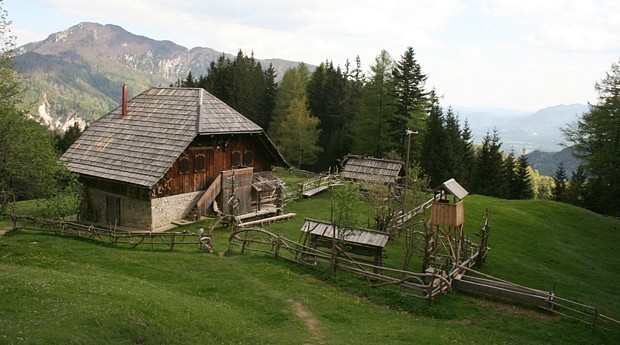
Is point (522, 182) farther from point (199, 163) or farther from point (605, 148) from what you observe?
point (199, 163)

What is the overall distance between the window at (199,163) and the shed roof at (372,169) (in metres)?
12.9

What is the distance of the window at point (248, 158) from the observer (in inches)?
1274

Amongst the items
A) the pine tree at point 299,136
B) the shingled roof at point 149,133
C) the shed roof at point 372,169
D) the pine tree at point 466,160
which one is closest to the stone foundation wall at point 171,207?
the shingled roof at point 149,133

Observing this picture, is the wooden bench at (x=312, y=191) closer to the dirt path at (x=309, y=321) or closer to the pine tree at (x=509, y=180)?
the dirt path at (x=309, y=321)

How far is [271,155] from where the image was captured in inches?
1347

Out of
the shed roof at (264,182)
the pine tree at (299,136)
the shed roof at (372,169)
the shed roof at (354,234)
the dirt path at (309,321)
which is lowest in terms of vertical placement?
the dirt path at (309,321)

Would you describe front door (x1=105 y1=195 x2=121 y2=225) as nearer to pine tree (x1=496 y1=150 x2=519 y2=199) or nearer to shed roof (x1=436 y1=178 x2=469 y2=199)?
shed roof (x1=436 y1=178 x2=469 y2=199)

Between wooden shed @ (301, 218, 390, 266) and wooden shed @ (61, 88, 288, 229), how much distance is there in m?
9.74

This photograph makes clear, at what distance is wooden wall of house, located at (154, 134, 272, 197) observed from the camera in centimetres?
2780

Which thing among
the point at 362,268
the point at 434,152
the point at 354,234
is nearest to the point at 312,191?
the point at 434,152

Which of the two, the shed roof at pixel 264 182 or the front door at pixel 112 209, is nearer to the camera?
the front door at pixel 112 209

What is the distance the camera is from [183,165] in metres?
28.2

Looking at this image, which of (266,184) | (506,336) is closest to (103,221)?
(266,184)

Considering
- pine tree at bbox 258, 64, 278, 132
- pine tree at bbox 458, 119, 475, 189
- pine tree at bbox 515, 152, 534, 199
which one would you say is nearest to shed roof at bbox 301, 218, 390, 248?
pine tree at bbox 458, 119, 475, 189
